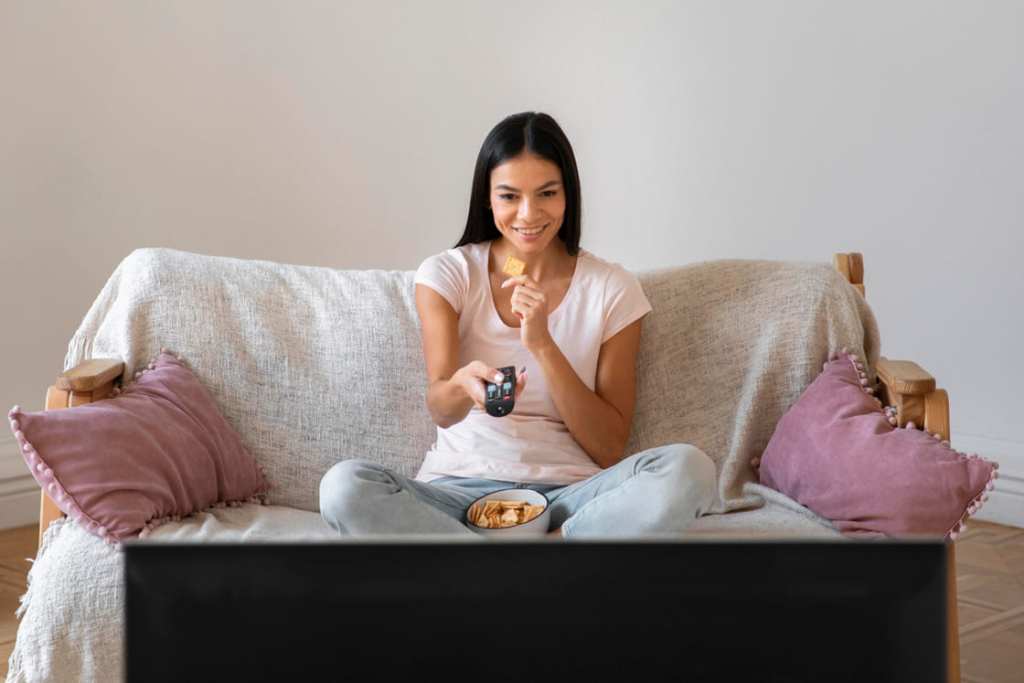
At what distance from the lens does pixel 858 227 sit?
3621mm

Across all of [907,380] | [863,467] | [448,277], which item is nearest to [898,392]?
[907,380]

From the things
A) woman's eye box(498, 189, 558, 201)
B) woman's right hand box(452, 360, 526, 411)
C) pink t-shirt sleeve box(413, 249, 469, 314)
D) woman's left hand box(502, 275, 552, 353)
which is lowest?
woman's right hand box(452, 360, 526, 411)

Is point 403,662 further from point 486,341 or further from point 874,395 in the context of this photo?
point 874,395

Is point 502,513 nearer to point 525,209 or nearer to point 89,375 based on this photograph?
point 525,209


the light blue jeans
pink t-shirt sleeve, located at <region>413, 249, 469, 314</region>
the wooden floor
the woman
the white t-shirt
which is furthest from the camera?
the wooden floor

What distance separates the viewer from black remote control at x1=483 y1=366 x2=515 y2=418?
1.99 meters

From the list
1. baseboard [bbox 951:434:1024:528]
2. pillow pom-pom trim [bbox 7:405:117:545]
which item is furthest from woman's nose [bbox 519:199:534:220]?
baseboard [bbox 951:434:1024:528]

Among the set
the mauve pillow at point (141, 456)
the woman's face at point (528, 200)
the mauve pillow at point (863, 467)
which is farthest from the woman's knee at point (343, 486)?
Result: the mauve pillow at point (863, 467)

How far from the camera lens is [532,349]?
2.22m

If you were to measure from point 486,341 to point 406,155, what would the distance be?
5.78ft

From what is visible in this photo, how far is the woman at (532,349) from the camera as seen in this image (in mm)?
2115

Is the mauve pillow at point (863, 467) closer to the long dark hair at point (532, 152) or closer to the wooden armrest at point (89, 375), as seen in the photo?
the long dark hair at point (532, 152)

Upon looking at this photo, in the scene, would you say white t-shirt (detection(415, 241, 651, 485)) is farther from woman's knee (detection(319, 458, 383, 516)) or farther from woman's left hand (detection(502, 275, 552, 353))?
woman's knee (detection(319, 458, 383, 516))

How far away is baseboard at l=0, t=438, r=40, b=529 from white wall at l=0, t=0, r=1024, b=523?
0.44 feet
